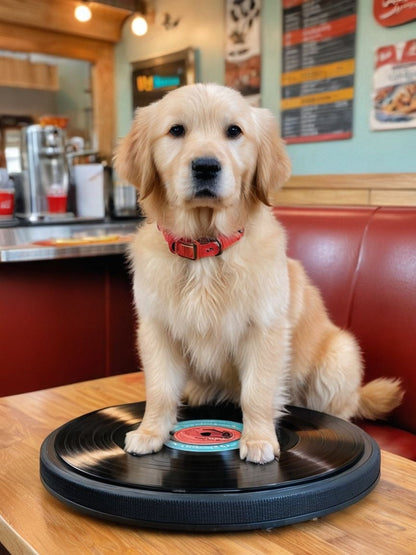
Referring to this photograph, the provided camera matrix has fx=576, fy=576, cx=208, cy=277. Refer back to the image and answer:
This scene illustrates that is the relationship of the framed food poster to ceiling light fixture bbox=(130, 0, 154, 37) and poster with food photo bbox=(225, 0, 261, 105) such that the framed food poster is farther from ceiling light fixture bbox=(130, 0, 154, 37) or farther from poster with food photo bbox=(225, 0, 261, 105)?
poster with food photo bbox=(225, 0, 261, 105)

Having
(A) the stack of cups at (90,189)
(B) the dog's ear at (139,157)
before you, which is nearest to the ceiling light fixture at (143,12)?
(A) the stack of cups at (90,189)

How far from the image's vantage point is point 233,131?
1107 mm

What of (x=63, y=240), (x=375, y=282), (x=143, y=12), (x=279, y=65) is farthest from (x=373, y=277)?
(x=143, y=12)

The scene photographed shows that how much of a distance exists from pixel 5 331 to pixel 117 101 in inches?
84.6

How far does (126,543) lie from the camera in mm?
758

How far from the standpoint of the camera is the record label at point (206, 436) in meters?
0.97

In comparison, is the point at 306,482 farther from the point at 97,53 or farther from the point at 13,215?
the point at 97,53

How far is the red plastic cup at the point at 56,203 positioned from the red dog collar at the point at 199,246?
1.79m

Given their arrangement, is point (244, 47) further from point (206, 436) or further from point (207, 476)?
point (207, 476)

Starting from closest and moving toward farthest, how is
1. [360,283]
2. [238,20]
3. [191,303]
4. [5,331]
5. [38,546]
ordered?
1. [38,546]
2. [191,303]
3. [360,283]
4. [5,331]
5. [238,20]

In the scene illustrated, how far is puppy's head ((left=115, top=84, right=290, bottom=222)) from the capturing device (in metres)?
1.02

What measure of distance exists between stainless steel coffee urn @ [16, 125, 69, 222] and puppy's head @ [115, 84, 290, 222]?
1.61 metres

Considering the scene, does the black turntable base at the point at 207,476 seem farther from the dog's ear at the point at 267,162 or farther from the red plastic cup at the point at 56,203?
the red plastic cup at the point at 56,203

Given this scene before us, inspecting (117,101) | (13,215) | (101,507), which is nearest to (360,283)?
(101,507)
